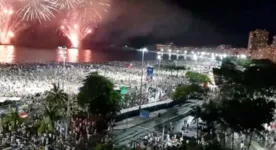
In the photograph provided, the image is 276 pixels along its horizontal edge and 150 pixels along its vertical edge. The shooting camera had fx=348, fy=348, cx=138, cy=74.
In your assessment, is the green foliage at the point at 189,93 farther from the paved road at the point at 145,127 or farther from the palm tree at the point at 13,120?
the palm tree at the point at 13,120

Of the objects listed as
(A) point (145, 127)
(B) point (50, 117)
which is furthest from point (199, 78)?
(B) point (50, 117)

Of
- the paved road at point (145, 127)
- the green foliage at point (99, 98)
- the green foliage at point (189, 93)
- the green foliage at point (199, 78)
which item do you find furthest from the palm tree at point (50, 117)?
the green foliage at point (199, 78)

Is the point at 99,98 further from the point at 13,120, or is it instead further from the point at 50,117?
the point at 13,120

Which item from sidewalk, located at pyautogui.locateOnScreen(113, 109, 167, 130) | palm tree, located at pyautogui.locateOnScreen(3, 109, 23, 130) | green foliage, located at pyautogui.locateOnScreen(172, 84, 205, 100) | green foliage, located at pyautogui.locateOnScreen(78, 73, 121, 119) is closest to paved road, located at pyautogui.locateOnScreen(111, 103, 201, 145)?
sidewalk, located at pyautogui.locateOnScreen(113, 109, 167, 130)

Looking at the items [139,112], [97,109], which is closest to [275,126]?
[139,112]

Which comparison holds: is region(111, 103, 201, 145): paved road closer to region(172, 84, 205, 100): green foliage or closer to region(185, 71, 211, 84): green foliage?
region(172, 84, 205, 100): green foliage

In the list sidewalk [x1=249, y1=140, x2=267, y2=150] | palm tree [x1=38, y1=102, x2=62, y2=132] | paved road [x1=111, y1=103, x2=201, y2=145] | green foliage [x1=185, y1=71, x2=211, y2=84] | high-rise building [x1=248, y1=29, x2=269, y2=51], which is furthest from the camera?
high-rise building [x1=248, y1=29, x2=269, y2=51]
